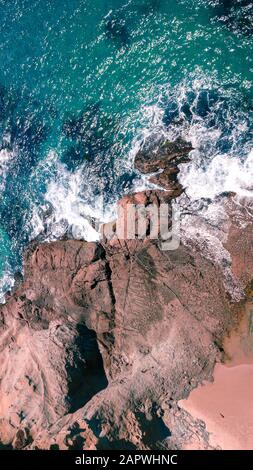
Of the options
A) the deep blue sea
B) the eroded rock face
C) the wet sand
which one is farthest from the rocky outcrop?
the deep blue sea

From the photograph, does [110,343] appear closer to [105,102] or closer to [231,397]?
[231,397]

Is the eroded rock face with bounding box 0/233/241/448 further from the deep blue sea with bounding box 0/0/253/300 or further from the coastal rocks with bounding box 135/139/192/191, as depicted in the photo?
the coastal rocks with bounding box 135/139/192/191

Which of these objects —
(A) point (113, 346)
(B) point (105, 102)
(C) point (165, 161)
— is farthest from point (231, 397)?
(B) point (105, 102)

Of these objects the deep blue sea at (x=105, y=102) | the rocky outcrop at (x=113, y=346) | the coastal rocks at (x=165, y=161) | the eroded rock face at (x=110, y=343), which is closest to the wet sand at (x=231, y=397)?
the rocky outcrop at (x=113, y=346)

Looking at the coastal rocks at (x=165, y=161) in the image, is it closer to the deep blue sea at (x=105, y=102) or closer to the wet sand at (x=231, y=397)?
the deep blue sea at (x=105, y=102)

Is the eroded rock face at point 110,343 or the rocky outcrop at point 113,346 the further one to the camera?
the eroded rock face at point 110,343

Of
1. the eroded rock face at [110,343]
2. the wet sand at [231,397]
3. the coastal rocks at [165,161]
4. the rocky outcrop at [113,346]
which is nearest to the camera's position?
the wet sand at [231,397]
